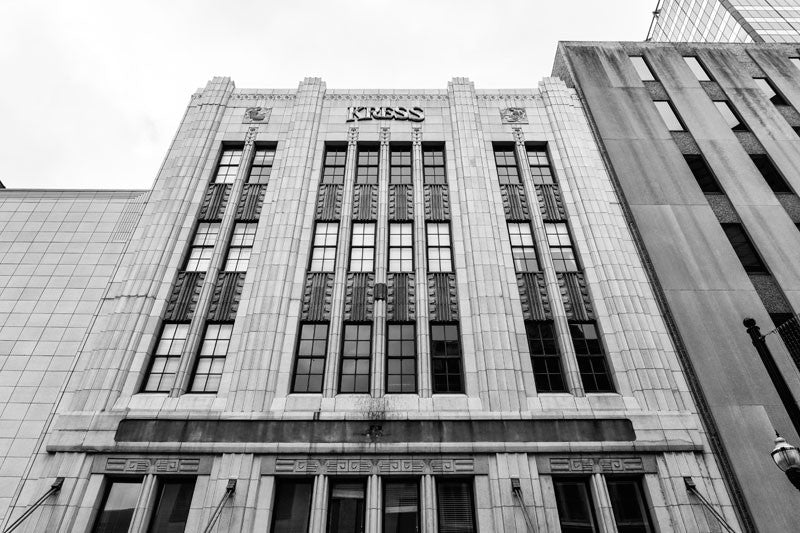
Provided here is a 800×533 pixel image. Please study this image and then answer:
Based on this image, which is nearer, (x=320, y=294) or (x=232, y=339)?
(x=232, y=339)

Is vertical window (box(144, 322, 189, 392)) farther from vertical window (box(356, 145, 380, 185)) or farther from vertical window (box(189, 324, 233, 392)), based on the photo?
vertical window (box(356, 145, 380, 185))

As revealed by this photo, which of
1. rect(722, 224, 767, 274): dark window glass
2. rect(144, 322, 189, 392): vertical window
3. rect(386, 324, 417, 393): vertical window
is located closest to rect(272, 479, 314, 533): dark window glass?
rect(386, 324, 417, 393): vertical window

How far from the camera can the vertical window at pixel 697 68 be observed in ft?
86.5

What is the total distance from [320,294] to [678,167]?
58.1 feet

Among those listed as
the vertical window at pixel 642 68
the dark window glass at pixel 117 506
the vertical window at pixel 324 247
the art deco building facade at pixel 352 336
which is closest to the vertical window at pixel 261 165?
the art deco building facade at pixel 352 336

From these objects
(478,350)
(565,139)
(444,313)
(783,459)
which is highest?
(565,139)

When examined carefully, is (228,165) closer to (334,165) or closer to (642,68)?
(334,165)

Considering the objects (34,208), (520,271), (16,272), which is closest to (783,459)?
(520,271)

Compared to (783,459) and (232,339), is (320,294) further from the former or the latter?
(783,459)

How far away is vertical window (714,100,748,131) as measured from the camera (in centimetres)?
2384

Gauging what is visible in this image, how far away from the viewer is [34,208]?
74.8ft

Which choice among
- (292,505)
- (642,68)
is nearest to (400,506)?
(292,505)

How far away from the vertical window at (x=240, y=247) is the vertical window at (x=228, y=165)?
2.99 meters

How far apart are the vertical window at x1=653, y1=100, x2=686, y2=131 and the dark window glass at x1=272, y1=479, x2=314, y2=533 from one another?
23860 millimetres
